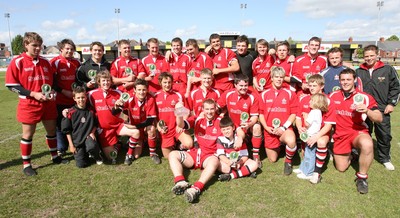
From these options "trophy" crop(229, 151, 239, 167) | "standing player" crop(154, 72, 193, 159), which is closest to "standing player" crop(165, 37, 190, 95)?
"standing player" crop(154, 72, 193, 159)

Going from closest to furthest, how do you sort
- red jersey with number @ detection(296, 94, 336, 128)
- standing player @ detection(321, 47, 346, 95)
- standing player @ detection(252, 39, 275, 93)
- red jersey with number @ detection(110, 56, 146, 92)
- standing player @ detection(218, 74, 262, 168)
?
red jersey with number @ detection(296, 94, 336, 128) → standing player @ detection(218, 74, 262, 168) → standing player @ detection(321, 47, 346, 95) → red jersey with number @ detection(110, 56, 146, 92) → standing player @ detection(252, 39, 275, 93)

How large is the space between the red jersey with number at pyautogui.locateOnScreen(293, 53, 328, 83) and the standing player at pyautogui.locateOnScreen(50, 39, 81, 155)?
404 centimetres

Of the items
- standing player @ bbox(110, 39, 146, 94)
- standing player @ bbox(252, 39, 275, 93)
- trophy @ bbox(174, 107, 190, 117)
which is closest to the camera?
trophy @ bbox(174, 107, 190, 117)

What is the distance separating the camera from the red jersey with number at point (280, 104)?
175 inches

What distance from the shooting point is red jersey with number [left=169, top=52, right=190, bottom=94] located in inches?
212

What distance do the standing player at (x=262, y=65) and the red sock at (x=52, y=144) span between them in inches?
146

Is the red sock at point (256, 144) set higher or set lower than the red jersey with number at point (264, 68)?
lower

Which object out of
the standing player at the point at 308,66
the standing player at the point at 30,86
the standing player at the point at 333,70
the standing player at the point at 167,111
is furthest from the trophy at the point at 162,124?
the standing player at the point at 333,70

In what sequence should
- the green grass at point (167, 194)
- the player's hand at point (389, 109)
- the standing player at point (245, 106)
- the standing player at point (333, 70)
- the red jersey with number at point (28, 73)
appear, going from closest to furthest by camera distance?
the green grass at point (167, 194) < the red jersey with number at point (28, 73) < the player's hand at point (389, 109) < the standing player at point (245, 106) < the standing player at point (333, 70)

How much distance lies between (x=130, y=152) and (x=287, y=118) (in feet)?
8.84

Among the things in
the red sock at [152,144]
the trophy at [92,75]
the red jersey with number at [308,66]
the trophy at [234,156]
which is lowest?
the red sock at [152,144]

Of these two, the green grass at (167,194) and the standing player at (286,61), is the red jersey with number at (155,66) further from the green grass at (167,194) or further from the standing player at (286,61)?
the standing player at (286,61)

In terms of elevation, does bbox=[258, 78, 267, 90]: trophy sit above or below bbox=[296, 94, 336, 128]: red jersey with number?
above

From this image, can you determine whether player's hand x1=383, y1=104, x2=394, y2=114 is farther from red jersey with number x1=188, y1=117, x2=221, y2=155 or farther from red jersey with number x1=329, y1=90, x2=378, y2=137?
red jersey with number x1=188, y1=117, x2=221, y2=155
